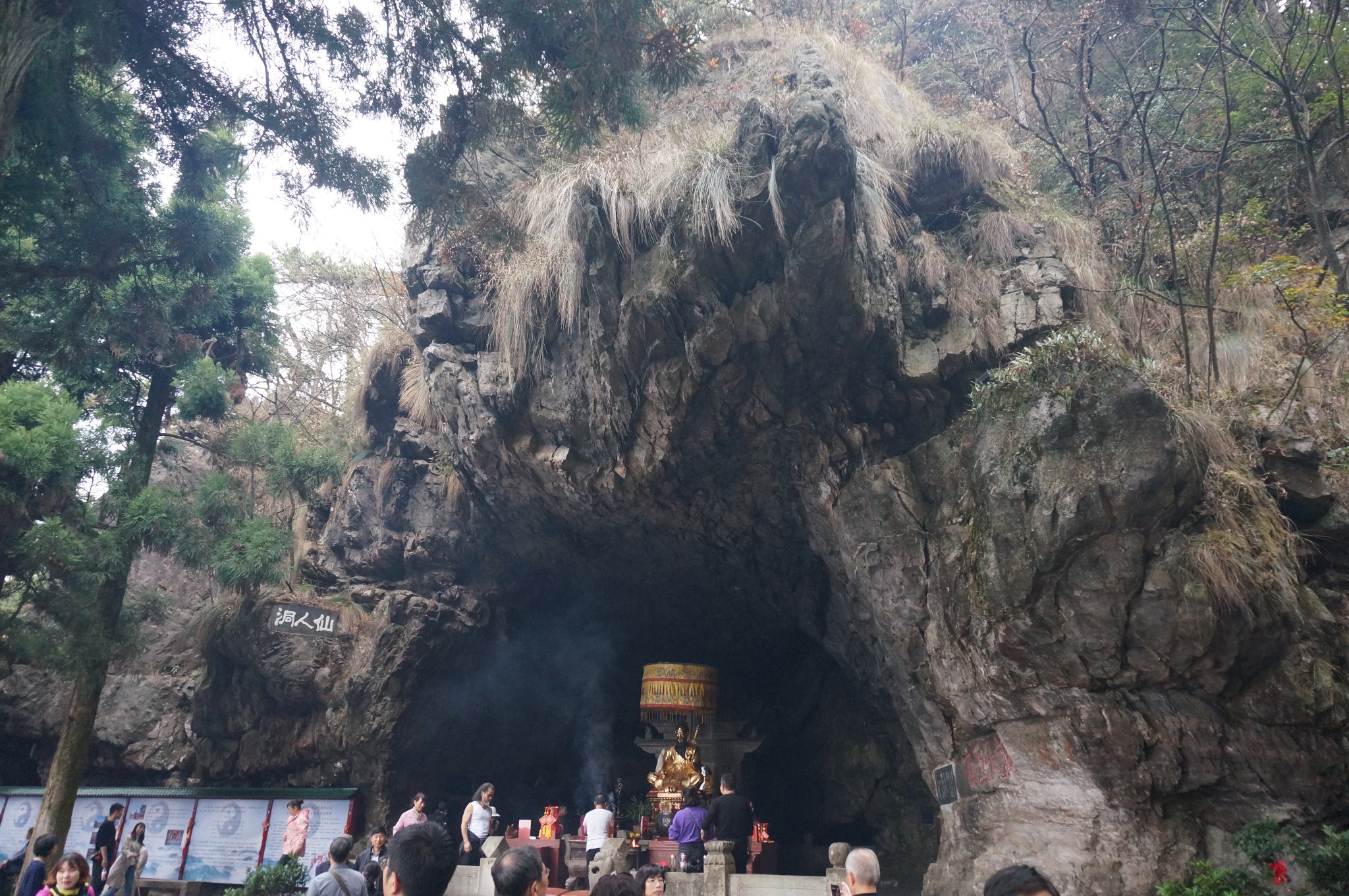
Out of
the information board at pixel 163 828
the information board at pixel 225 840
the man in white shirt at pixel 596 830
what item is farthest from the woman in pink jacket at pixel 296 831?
the man in white shirt at pixel 596 830

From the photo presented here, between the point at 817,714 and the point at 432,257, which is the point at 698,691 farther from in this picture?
the point at 432,257

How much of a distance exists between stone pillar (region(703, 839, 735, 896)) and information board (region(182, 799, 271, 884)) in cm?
550

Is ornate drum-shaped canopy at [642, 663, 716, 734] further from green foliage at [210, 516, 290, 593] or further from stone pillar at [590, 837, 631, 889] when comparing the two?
green foliage at [210, 516, 290, 593]

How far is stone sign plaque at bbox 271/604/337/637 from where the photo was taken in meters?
9.72

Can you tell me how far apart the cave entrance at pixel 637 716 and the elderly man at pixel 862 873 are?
658cm

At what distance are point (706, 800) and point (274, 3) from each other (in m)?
8.81

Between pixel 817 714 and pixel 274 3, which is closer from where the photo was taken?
pixel 274 3

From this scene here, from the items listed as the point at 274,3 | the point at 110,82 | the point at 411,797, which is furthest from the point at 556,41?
the point at 411,797

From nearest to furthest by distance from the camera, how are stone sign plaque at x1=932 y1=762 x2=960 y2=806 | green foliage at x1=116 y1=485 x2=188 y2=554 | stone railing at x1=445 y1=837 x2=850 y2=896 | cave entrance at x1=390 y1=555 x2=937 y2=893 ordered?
stone railing at x1=445 y1=837 x2=850 y2=896
stone sign plaque at x1=932 y1=762 x2=960 y2=806
green foliage at x1=116 y1=485 x2=188 y2=554
cave entrance at x1=390 y1=555 x2=937 y2=893

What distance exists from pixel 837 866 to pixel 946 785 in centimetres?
120

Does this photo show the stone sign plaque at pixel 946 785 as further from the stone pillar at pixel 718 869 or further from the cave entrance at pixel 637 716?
the cave entrance at pixel 637 716

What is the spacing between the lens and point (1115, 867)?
212 inches

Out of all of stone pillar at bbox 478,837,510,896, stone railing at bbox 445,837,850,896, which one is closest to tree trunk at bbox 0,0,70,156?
stone railing at bbox 445,837,850,896

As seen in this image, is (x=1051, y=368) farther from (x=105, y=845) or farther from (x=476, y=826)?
(x=105, y=845)
